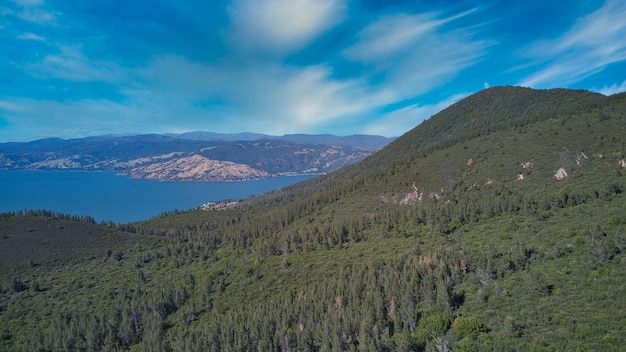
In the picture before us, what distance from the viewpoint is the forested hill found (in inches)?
1458

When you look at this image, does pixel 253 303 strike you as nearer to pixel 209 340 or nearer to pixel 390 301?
pixel 209 340

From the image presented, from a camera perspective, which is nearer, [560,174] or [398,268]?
[398,268]

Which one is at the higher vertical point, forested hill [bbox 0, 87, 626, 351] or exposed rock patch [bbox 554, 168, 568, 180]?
exposed rock patch [bbox 554, 168, 568, 180]

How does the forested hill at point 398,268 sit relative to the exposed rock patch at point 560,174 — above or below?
below

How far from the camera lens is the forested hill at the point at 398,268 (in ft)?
121

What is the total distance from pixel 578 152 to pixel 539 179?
12.7 metres

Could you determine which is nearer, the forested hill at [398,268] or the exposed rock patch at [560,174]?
the forested hill at [398,268]

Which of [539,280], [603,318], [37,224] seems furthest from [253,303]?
[37,224]

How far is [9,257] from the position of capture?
103 meters

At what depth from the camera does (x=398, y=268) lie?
2147 inches

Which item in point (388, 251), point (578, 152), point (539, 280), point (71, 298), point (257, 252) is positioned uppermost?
point (578, 152)

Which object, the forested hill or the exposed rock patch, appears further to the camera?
the exposed rock patch

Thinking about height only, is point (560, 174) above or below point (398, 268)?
above

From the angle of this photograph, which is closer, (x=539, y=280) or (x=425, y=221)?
(x=539, y=280)
